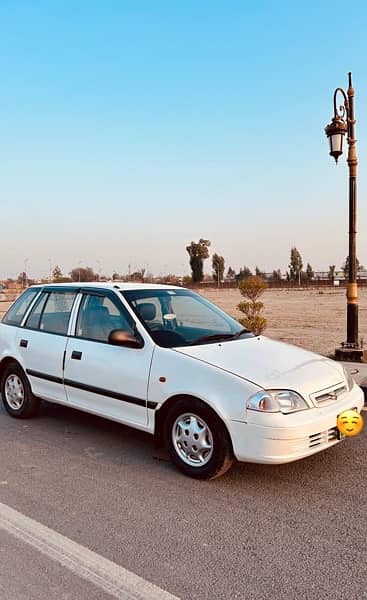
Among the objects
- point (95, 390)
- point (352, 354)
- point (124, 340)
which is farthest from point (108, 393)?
point (352, 354)

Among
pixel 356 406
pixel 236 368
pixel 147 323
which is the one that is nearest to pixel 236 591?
pixel 236 368

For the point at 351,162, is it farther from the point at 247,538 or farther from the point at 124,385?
the point at 247,538

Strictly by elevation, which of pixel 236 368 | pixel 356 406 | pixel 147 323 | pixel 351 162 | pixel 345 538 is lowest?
pixel 345 538

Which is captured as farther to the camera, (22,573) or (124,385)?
(124,385)

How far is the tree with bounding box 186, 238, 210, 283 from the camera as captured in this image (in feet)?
375

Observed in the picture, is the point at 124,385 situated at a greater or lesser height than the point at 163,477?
greater

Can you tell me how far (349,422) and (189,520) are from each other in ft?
4.86

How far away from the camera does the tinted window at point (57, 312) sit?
5.20 metres

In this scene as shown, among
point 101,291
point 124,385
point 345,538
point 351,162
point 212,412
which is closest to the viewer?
point 345,538

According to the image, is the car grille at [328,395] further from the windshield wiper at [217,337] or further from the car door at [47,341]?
the car door at [47,341]

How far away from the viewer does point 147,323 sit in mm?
4539

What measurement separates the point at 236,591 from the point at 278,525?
0.76 m

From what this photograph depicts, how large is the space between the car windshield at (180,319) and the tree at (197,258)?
109 m

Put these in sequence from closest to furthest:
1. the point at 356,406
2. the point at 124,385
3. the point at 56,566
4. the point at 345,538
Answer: the point at 56,566 → the point at 345,538 → the point at 356,406 → the point at 124,385
